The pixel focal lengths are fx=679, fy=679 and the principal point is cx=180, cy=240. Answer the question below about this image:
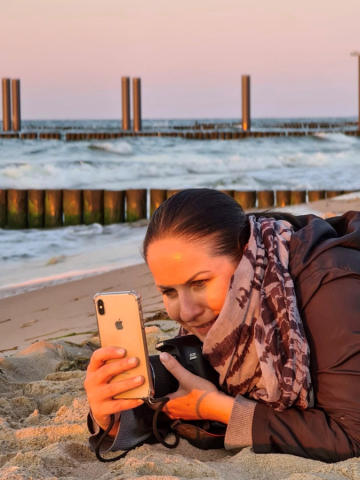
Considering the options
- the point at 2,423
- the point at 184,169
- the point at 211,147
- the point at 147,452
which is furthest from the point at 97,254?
the point at 211,147

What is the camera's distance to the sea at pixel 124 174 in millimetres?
6426

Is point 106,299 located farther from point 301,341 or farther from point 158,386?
point 301,341

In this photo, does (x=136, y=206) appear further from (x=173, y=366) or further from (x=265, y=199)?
(x=173, y=366)

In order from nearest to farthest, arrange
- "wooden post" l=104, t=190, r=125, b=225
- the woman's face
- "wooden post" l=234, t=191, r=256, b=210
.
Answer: the woman's face → "wooden post" l=104, t=190, r=125, b=225 → "wooden post" l=234, t=191, r=256, b=210

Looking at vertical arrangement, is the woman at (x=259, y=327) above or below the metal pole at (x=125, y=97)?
below

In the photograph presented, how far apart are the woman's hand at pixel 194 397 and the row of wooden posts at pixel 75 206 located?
7244 mm

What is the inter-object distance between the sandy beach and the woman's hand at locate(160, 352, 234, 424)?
5.5 inches

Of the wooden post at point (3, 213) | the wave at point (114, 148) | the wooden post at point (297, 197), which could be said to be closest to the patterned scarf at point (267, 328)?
the wooden post at point (3, 213)

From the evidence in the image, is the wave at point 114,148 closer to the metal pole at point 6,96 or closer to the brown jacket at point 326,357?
the metal pole at point 6,96

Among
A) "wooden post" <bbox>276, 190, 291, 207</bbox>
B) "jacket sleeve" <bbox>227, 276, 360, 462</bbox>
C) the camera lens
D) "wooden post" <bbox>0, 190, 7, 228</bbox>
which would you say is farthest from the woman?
"wooden post" <bbox>276, 190, 291, 207</bbox>

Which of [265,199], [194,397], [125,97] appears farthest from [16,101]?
[194,397]

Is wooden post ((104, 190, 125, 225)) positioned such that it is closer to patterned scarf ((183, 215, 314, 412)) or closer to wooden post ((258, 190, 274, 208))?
wooden post ((258, 190, 274, 208))

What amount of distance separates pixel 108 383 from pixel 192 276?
0.40m

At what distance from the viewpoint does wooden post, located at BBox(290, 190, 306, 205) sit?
1009cm
